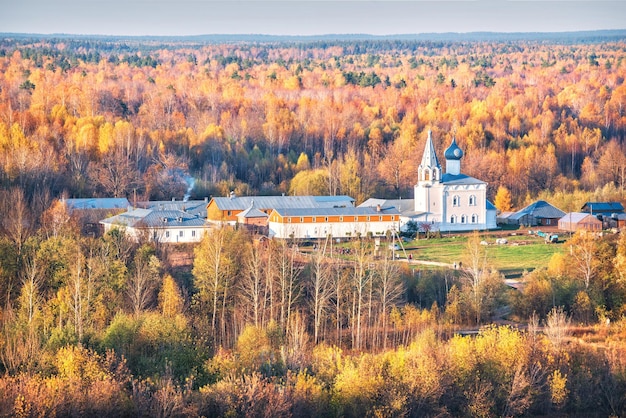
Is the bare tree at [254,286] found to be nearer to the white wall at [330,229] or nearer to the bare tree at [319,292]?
the bare tree at [319,292]

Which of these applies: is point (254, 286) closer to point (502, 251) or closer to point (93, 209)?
point (502, 251)

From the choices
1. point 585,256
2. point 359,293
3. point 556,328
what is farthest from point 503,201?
point 556,328

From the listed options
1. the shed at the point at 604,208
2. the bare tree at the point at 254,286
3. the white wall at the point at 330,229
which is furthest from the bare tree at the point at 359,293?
the shed at the point at 604,208

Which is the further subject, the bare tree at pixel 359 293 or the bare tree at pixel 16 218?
the bare tree at pixel 16 218

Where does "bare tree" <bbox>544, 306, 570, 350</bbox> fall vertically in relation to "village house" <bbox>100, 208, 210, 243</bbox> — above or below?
below

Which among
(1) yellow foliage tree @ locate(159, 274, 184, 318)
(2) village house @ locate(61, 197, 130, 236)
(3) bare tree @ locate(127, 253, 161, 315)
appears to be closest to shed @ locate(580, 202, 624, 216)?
(2) village house @ locate(61, 197, 130, 236)

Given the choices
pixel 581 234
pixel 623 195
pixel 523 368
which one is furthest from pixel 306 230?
pixel 523 368

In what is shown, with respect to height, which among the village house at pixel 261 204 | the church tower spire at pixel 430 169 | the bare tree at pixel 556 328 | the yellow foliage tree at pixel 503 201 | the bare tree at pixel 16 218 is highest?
the church tower spire at pixel 430 169

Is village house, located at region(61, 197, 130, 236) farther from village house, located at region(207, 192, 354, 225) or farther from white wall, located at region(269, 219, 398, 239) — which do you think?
white wall, located at region(269, 219, 398, 239)
